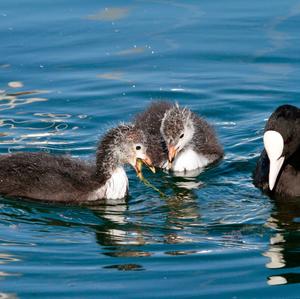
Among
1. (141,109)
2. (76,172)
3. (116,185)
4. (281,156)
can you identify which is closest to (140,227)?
(116,185)

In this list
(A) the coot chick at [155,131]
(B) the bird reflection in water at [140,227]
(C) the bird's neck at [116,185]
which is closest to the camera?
(B) the bird reflection in water at [140,227]

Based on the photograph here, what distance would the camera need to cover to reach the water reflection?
9.58 m

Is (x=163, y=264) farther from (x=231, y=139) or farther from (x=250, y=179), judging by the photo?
(x=231, y=139)

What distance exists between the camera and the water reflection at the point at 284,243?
31.4 ft

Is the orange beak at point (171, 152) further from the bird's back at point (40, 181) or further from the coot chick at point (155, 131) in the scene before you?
the bird's back at point (40, 181)

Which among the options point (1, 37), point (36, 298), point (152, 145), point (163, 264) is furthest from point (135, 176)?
point (1, 37)

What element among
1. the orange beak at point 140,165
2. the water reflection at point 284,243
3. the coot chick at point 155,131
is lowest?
the water reflection at point 284,243

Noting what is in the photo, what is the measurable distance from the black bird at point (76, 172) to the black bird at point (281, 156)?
3.95ft

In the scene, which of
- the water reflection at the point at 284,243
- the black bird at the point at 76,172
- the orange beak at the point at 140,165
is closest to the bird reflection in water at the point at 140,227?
the black bird at the point at 76,172

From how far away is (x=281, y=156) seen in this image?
449 inches

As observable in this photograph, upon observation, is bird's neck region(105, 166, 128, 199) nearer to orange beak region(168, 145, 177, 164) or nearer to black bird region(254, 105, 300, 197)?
orange beak region(168, 145, 177, 164)

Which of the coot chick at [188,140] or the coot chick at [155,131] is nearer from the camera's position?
the coot chick at [188,140]

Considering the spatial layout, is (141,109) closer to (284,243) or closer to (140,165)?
(140,165)

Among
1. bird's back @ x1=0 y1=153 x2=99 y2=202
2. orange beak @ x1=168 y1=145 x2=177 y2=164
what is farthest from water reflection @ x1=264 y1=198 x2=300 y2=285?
bird's back @ x1=0 y1=153 x2=99 y2=202
